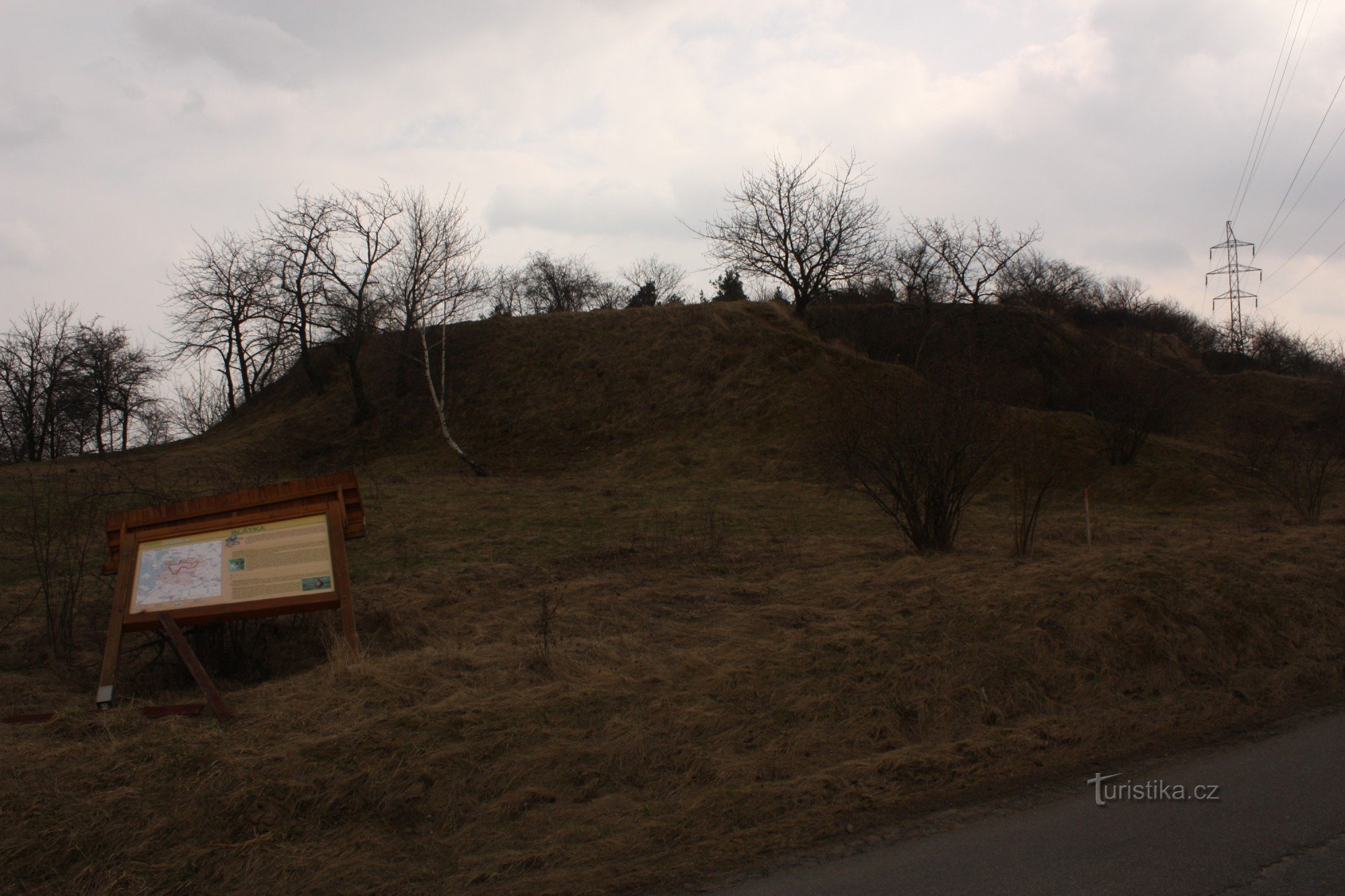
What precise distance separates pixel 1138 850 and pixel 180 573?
6.83m

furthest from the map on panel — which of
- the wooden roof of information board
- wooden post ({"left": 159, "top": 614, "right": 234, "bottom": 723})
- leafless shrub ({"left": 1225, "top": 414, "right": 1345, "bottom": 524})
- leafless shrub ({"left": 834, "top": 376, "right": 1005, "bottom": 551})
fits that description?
leafless shrub ({"left": 1225, "top": 414, "right": 1345, "bottom": 524})

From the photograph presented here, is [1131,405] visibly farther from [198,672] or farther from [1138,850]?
[198,672]

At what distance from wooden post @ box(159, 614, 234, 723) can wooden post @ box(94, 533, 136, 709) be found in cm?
40

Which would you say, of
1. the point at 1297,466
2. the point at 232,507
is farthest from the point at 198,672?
the point at 1297,466

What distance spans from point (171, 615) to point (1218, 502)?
2175cm

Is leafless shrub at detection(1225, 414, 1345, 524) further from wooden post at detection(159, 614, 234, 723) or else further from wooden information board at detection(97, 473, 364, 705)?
wooden post at detection(159, 614, 234, 723)

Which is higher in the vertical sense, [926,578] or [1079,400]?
[1079,400]

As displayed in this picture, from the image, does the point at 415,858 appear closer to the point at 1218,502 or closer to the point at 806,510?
the point at 806,510

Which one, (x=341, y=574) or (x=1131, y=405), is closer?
(x=341, y=574)

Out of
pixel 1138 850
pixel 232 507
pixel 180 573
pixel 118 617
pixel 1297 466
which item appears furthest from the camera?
pixel 1297 466

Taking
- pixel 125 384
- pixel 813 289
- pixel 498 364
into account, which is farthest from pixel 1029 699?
pixel 125 384

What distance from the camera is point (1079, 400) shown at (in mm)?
30312

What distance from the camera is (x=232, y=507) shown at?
7102mm

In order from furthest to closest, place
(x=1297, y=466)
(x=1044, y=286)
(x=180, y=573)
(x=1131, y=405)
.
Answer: (x=1044, y=286) < (x=1131, y=405) < (x=1297, y=466) < (x=180, y=573)
